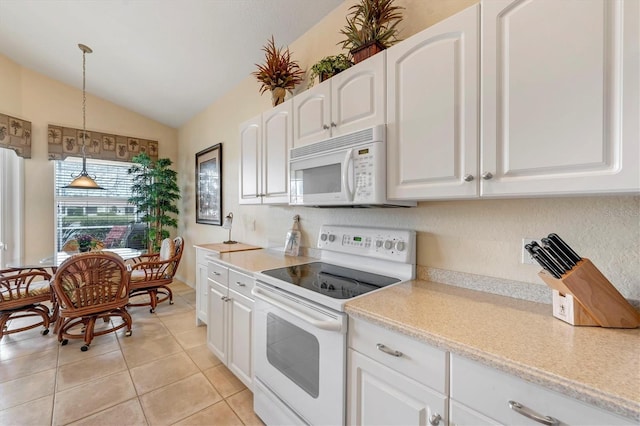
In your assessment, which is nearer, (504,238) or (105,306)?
(504,238)

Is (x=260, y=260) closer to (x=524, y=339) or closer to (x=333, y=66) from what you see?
(x=333, y=66)

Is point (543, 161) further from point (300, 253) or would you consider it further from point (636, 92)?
point (300, 253)

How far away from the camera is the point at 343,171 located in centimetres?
144

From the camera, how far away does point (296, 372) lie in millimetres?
1401

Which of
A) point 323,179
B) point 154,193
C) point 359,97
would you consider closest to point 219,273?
point 323,179

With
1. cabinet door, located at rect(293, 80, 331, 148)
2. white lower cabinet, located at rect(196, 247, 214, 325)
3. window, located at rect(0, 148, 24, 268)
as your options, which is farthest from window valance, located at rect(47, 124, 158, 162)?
cabinet door, located at rect(293, 80, 331, 148)

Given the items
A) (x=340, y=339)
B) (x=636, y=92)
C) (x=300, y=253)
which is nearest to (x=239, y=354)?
(x=300, y=253)

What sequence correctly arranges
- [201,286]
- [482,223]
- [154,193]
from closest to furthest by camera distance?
[482,223] → [201,286] → [154,193]

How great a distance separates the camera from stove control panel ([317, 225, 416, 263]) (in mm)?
1509

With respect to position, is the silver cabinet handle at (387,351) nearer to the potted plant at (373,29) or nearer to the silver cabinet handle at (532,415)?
the silver cabinet handle at (532,415)

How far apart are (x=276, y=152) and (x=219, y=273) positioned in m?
1.02

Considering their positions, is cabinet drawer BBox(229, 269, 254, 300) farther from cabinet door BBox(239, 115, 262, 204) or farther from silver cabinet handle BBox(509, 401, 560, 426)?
silver cabinet handle BBox(509, 401, 560, 426)

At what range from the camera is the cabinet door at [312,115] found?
64.7 inches

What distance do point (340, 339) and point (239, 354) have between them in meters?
1.08
